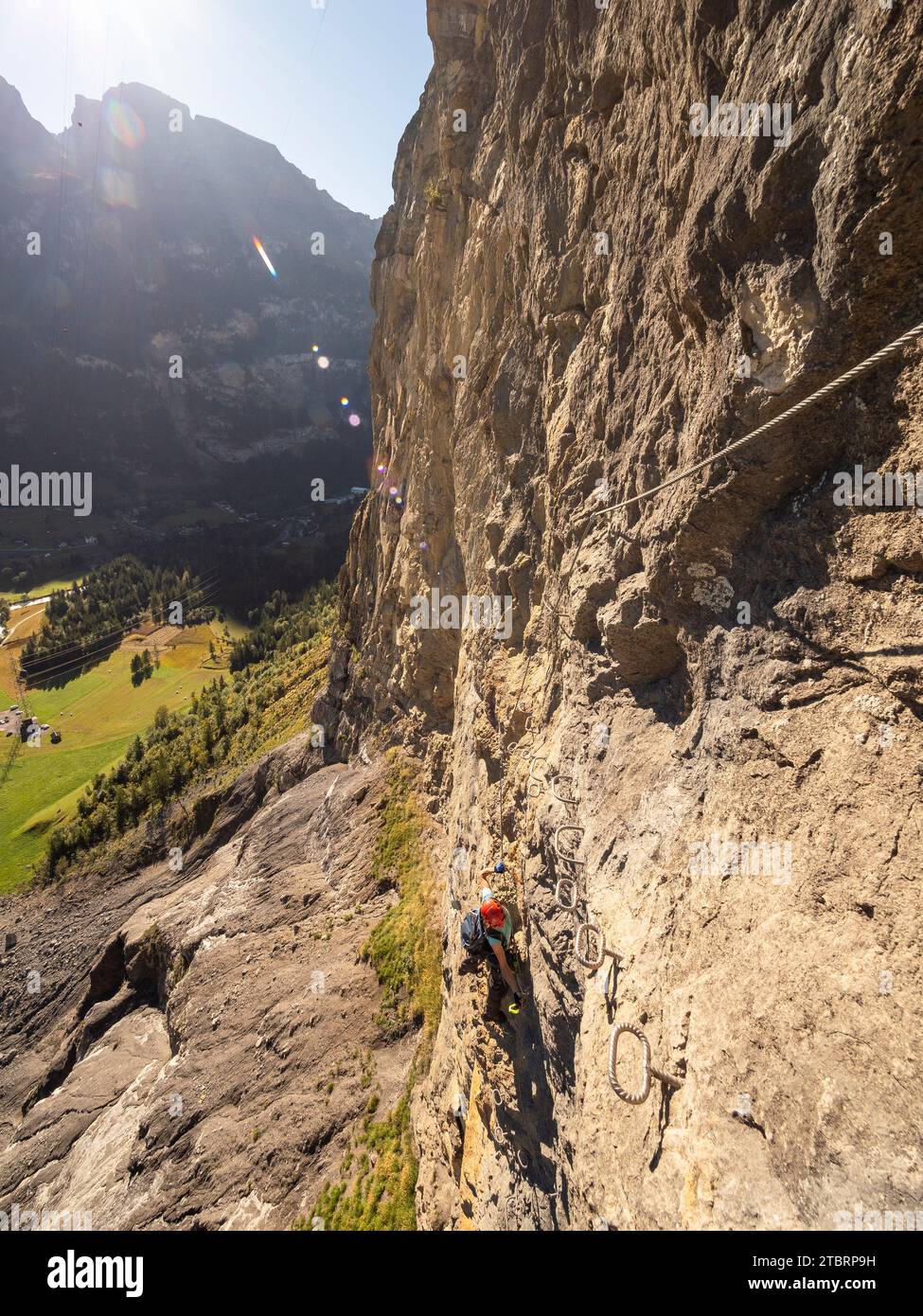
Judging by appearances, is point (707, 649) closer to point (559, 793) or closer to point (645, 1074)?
point (559, 793)

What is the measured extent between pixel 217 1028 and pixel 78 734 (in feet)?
146

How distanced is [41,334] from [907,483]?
571ft

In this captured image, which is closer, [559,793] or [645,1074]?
[645,1074]

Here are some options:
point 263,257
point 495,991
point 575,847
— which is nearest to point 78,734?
point 495,991

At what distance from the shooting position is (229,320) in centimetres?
15162

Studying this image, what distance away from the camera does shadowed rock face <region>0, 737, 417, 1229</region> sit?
37.9 feet

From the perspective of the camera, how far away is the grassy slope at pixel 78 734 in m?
37.4

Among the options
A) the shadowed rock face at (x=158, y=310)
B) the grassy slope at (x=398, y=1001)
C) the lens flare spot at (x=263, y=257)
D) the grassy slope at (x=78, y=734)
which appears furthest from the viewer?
the lens flare spot at (x=263, y=257)

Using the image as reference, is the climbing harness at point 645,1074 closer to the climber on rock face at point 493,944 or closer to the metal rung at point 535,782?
the climber on rock face at point 493,944

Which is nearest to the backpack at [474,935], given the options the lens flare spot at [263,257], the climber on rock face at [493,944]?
the climber on rock face at [493,944]

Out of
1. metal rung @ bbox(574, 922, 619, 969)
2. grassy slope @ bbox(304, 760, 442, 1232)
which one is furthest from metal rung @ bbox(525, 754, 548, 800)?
grassy slope @ bbox(304, 760, 442, 1232)

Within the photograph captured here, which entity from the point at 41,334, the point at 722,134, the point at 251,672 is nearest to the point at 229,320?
the point at 41,334

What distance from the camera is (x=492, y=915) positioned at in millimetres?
7168

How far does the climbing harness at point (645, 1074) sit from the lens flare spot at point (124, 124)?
719ft
